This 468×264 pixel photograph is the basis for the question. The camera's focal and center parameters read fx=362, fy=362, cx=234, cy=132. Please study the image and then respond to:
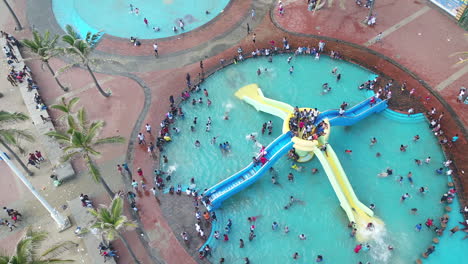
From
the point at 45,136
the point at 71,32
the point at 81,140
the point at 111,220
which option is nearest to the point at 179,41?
the point at 71,32

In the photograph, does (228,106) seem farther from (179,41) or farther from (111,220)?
(111,220)

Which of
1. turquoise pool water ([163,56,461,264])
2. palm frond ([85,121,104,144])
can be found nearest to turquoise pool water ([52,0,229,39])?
turquoise pool water ([163,56,461,264])

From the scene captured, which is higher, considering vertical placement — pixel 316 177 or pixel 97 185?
pixel 97 185

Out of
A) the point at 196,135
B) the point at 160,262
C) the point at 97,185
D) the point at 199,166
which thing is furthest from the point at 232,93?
the point at 160,262

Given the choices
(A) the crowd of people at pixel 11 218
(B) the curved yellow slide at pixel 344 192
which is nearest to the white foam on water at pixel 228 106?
(B) the curved yellow slide at pixel 344 192

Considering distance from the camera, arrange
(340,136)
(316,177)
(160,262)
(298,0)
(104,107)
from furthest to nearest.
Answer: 1. (298,0)
2. (104,107)
3. (340,136)
4. (316,177)
5. (160,262)

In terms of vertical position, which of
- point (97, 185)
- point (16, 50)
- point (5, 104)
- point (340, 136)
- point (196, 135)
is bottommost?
point (340, 136)

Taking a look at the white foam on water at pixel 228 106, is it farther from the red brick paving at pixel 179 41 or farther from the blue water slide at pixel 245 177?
the red brick paving at pixel 179 41

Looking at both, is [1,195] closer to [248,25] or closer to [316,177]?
[316,177]
